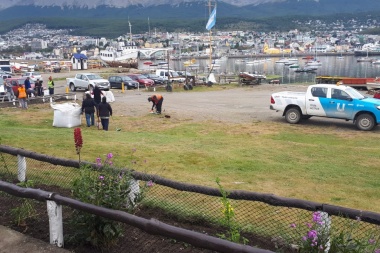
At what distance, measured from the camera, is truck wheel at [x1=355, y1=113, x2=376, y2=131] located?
1653cm

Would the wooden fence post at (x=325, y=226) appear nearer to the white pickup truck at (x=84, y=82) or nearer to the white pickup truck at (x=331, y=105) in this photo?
the white pickup truck at (x=331, y=105)

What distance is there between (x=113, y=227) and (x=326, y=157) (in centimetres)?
832

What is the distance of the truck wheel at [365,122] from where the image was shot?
16.5 metres

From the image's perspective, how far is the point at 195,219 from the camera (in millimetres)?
5340

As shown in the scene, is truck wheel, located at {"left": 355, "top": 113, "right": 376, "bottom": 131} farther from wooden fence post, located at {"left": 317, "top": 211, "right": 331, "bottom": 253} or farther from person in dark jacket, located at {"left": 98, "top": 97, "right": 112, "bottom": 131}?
wooden fence post, located at {"left": 317, "top": 211, "right": 331, "bottom": 253}

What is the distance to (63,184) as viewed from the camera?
6793mm

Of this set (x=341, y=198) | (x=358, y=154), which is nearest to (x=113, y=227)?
(x=341, y=198)

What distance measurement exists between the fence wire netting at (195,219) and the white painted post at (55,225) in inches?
4.3

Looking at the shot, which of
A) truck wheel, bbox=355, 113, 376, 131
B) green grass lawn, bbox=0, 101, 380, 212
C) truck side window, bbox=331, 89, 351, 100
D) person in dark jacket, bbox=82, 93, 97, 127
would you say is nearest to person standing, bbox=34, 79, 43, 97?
green grass lawn, bbox=0, 101, 380, 212

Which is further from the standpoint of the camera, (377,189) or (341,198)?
(377,189)

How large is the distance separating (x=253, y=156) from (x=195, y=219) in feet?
19.9

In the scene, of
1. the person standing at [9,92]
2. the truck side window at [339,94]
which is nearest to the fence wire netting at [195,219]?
the truck side window at [339,94]

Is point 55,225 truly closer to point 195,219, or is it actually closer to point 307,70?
point 195,219

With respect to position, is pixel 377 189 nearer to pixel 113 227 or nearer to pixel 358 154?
pixel 358 154
